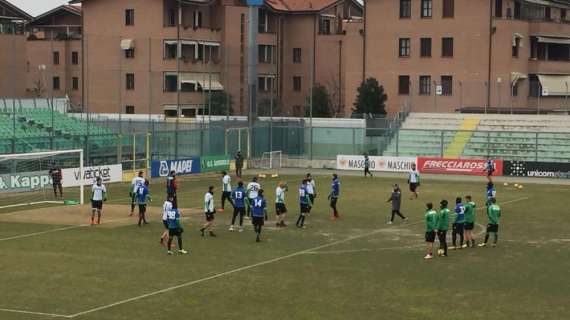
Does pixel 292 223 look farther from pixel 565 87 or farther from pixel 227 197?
pixel 565 87

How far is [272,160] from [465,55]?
1997 centimetres

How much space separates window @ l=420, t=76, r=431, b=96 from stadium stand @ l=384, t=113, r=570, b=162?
4.78 metres

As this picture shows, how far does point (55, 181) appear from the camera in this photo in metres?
46.5

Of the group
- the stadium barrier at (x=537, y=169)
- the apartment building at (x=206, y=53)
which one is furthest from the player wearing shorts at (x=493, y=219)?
the apartment building at (x=206, y=53)

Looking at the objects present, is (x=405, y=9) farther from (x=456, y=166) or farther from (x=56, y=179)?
(x=56, y=179)

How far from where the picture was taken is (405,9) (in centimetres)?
8019

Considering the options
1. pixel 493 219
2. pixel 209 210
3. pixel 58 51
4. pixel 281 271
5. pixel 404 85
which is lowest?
pixel 281 271

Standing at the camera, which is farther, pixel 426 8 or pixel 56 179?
pixel 426 8

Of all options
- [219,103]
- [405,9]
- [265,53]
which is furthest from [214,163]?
[265,53]

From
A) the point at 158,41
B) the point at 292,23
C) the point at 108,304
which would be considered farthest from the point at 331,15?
the point at 108,304

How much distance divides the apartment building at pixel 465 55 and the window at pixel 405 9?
8cm

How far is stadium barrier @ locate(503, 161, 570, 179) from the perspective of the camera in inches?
2408

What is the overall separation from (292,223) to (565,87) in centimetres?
4765

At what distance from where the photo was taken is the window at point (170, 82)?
80.9 meters
